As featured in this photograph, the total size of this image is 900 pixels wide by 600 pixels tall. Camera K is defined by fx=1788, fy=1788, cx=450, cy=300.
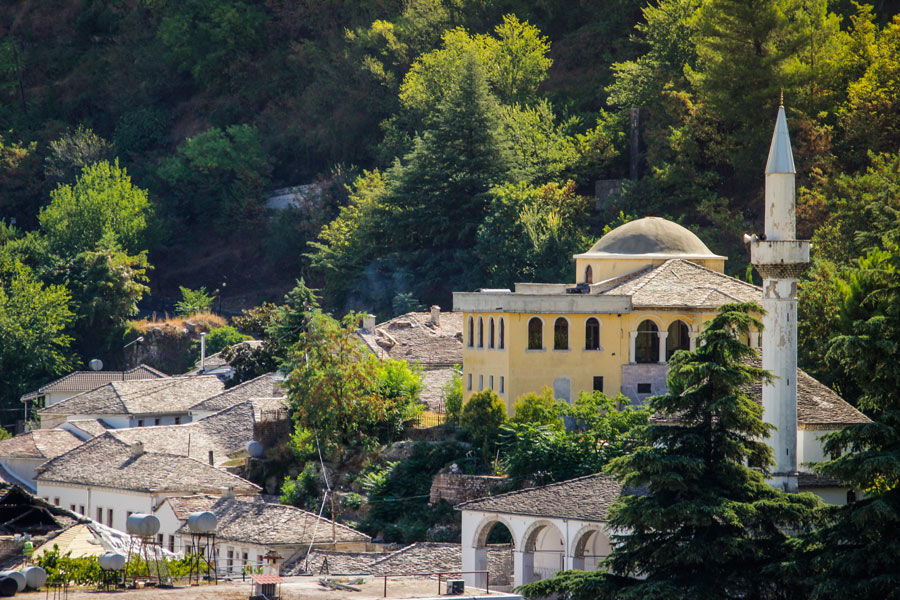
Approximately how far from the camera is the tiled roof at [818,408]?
4859cm

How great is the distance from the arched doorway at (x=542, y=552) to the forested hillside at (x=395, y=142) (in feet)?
33.0

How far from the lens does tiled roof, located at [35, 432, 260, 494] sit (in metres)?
64.7

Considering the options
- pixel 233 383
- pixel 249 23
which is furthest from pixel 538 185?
pixel 249 23

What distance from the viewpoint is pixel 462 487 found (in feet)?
188

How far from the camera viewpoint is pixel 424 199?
83.0m

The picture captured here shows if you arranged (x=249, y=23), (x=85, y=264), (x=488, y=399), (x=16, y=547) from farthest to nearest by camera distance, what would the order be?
1. (x=249, y=23)
2. (x=85, y=264)
3. (x=488, y=399)
4. (x=16, y=547)

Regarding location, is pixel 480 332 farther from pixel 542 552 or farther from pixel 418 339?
pixel 418 339

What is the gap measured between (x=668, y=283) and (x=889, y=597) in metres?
27.0

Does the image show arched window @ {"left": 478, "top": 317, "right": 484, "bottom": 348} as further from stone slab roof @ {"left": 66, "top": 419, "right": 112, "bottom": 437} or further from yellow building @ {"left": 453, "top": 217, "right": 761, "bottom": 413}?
stone slab roof @ {"left": 66, "top": 419, "right": 112, "bottom": 437}

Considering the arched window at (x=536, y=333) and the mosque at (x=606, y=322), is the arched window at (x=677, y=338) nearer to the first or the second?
the mosque at (x=606, y=322)

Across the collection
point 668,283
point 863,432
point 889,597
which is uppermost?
point 668,283

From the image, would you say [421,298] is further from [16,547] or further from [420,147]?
[16,547]

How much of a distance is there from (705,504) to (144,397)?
1825 inches

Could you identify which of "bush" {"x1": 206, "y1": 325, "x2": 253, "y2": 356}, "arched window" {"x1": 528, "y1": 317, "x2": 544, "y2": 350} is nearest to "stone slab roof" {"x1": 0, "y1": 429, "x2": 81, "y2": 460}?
"bush" {"x1": 206, "y1": 325, "x2": 253, "y2": 356}
